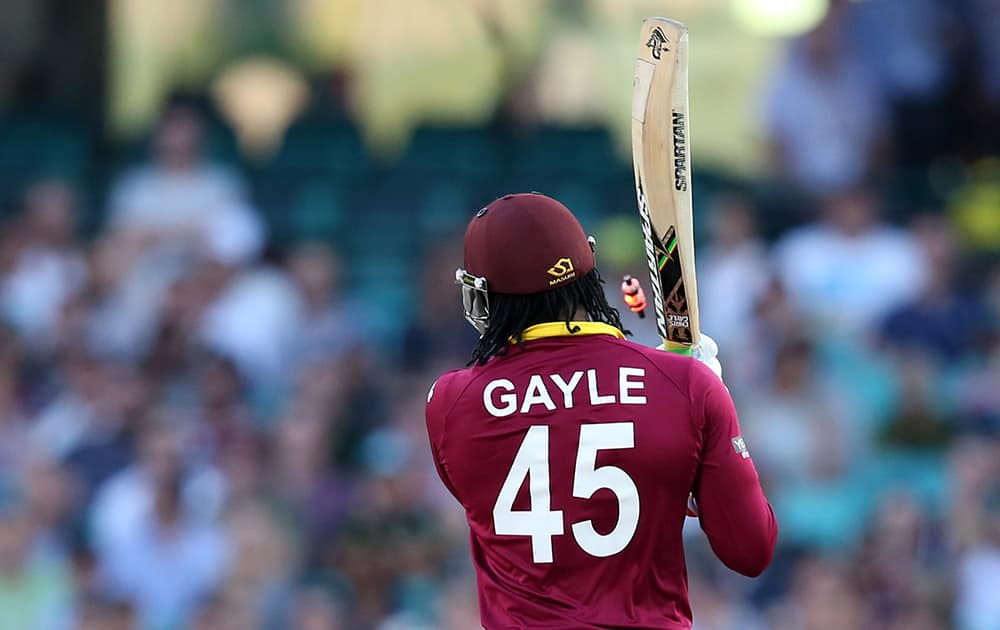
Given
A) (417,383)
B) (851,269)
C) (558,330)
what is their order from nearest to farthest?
(558,330)
(417,383)
(851,269)

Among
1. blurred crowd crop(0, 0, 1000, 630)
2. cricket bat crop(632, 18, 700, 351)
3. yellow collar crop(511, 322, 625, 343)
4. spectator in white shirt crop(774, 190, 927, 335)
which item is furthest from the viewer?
spectator in white shirt crop(774, 190, 927, 335)

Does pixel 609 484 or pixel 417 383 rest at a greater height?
pixel 609 484

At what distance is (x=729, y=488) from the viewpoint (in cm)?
335

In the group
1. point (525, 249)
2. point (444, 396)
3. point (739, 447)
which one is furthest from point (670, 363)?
point (444, 396)

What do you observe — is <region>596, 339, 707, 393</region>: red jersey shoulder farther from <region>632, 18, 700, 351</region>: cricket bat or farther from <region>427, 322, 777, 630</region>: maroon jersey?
<region>632, 18, 700, 351</region>: cricket bat

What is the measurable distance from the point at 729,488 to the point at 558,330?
494mm

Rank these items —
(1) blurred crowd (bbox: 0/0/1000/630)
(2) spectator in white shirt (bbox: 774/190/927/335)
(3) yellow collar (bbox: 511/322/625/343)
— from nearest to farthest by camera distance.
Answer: (3) yellow collar (bbox: 511/322/625/343) < (1) blurred crowd (bbox: 0/0/1000/630) < (2) spectator in white shirt (bbox: 774/190/927/335)

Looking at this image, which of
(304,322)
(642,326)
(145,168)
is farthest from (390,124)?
(642,326)

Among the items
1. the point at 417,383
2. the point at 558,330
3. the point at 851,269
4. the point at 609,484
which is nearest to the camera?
the point at 609,484

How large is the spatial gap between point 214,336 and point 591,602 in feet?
19.4

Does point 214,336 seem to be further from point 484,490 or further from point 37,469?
point 484,490

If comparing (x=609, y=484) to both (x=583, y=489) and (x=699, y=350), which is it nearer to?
(x=583, y=489)

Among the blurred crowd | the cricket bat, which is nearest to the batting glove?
the cricket bat

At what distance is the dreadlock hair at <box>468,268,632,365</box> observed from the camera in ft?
11.4
